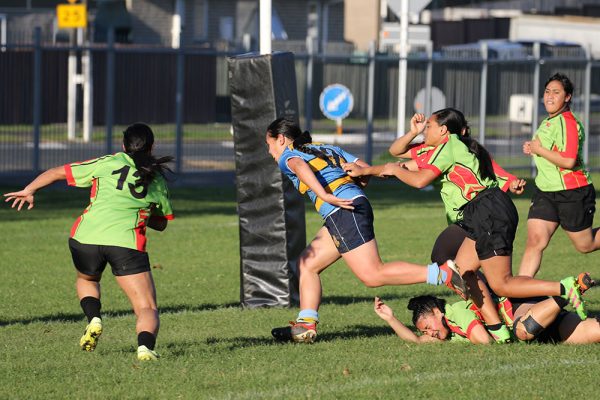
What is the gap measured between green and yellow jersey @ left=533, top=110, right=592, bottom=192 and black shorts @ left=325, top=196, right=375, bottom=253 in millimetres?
2596

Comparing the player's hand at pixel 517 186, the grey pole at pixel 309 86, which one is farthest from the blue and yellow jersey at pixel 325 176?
the grey pole at pixel 309 86

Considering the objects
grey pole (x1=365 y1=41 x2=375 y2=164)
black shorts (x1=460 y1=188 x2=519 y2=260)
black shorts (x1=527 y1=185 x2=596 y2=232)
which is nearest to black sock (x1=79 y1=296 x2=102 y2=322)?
black shorts (x1=460 y1=188 x2=519 y2=260)

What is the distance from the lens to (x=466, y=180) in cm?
887

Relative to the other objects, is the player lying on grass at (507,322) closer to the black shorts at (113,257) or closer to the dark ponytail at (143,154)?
the black shorts at (113,257)

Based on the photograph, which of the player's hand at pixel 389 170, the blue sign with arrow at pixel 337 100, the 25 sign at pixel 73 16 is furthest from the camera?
the 25 sign at pixel 73 16

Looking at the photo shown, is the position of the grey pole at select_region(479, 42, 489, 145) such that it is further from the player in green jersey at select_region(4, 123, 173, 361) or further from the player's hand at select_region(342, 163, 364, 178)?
the player in green jersey at select_region(4, 123, 173, 361)

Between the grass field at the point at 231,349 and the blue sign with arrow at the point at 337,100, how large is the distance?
8.87 m

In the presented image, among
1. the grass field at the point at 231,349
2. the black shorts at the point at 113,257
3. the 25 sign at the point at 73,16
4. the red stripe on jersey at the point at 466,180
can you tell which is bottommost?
the grass field at the point at 231,349

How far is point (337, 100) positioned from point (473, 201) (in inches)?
624

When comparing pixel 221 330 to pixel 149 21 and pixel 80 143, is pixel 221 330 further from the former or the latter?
pixel 149 21

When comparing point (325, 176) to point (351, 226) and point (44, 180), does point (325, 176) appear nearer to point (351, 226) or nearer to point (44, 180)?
point (351, 226)

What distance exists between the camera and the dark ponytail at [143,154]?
815cm

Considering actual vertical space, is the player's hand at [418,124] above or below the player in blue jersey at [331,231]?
above

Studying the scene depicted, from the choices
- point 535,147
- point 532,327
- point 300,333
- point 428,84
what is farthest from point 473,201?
point 428,84
